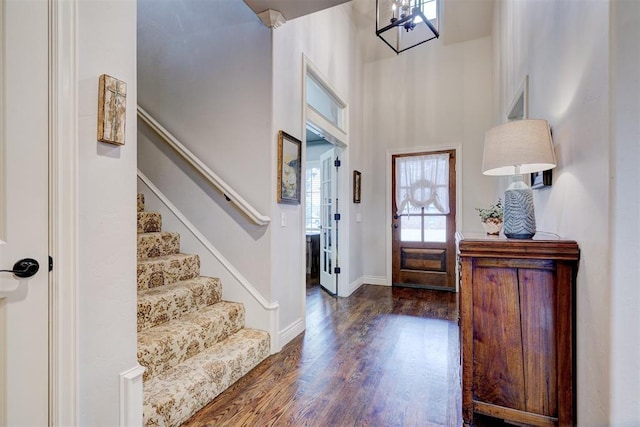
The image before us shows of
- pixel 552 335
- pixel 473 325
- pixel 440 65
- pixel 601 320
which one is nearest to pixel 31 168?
pixel 473 325

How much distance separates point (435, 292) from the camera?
14.4ft

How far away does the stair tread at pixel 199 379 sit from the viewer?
1565mm

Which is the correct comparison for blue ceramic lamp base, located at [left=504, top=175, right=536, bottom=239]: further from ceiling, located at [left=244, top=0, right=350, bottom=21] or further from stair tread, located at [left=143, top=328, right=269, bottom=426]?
stair tread, located at [left=143, top=328, right=269, bottom=426]

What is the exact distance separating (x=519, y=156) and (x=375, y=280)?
3.60m

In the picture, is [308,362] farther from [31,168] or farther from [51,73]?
[51,73]

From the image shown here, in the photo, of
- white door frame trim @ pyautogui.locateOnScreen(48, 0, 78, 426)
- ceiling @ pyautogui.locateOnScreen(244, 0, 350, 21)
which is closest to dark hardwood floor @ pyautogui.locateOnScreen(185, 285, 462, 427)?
white door frame trim @ pyautogui.locateOnScreen(48, 0, 78, 426)

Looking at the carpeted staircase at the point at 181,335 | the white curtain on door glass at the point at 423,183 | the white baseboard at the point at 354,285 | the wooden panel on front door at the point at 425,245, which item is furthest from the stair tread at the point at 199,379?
the white curtain on door glass at the point at 423,183

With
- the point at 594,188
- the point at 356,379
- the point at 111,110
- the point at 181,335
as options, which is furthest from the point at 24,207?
the point at 594,188

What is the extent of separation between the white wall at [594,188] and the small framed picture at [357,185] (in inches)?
108

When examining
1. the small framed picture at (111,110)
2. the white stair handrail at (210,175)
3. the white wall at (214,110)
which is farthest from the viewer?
the white wall at (214,110)

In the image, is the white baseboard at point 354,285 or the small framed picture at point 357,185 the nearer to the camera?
the white baseboard at point 354,285

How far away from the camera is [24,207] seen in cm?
104

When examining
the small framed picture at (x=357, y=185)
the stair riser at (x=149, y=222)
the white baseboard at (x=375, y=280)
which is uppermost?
the small framed picture at (x=357, y=185)

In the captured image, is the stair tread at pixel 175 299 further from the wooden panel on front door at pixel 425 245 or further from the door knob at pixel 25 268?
the wooden panel on front door at pixel 425 245
